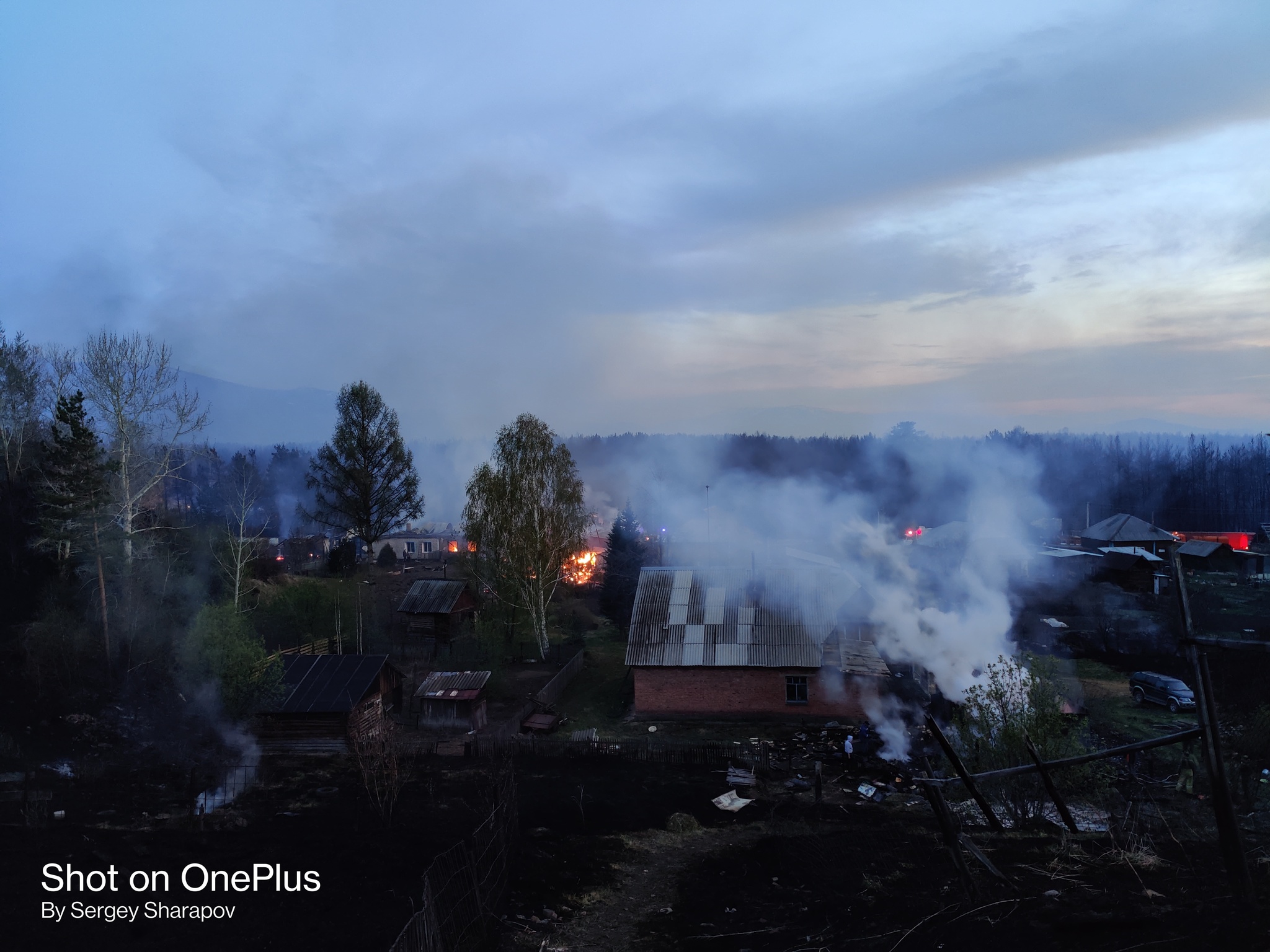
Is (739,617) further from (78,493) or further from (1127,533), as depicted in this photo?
(1127,533)

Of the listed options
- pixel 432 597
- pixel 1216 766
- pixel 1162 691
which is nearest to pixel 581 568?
pixel 432 597

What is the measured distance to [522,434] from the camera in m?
37.8

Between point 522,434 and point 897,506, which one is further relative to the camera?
point 897,506

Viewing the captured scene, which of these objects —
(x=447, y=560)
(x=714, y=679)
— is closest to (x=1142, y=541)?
(x=714, y=679)

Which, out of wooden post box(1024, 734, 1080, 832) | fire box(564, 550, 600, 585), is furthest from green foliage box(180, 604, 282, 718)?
wooden post box(1024, 734, 1080, 832)

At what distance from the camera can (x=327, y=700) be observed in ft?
78.7

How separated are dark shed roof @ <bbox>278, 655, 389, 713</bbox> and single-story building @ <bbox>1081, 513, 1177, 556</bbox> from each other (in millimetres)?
52342

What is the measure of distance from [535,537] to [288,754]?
51.3 ft

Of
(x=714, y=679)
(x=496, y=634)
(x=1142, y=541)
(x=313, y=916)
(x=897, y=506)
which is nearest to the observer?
(x=313, y=916)

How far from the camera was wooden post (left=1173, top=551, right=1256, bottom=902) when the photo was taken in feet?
26.9

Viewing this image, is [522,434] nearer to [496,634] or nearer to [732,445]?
[496,634]

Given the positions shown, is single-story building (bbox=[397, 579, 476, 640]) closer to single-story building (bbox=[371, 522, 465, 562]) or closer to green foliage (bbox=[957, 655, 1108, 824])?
single-story building (bbox=[371, 522, 465, 562])

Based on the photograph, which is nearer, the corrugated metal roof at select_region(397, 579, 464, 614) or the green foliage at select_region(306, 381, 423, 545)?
the corrugated metal roof at select_region(397, 579, 464, 614)

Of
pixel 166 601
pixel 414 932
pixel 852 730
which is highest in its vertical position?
pixel 166 601
